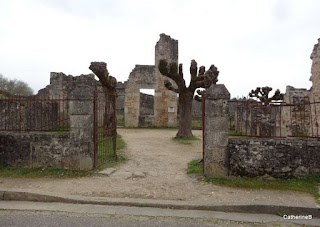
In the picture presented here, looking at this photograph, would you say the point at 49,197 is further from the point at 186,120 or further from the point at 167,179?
the point at 186,120

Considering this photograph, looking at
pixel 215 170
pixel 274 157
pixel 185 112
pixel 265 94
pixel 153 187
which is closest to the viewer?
pixel 153 187

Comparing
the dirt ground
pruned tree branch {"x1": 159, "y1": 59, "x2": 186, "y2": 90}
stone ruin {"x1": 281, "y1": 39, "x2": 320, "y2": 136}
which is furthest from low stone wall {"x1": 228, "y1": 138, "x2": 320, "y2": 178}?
pruned tree branch {"x1": 159, "y1": 59, "x2": 186, "y2": 90}

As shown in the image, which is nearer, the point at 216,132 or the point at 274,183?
the point at 274,183

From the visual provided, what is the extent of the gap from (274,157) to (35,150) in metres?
5.40

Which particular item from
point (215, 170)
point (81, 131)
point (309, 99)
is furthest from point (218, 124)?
point (309, 99)

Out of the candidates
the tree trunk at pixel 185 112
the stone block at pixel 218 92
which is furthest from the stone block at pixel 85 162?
the tree trunk at pixel 185 112

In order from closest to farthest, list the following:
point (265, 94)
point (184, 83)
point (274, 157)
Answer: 1. point (274, 157)
2. point (184, 83)
3. point (265, 94)

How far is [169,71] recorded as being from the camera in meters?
11.1

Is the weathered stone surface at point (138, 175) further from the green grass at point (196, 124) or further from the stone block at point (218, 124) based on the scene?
the green grass at point (196, 124)

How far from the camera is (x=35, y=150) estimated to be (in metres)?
5.94

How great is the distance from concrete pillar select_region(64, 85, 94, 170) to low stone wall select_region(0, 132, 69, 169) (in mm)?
123

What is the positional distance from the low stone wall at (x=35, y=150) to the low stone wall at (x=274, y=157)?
3810mm

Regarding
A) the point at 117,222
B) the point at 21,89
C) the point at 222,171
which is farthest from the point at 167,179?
the point at 21,89

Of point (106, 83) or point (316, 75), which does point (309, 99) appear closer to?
Answer: point (316, 75)
